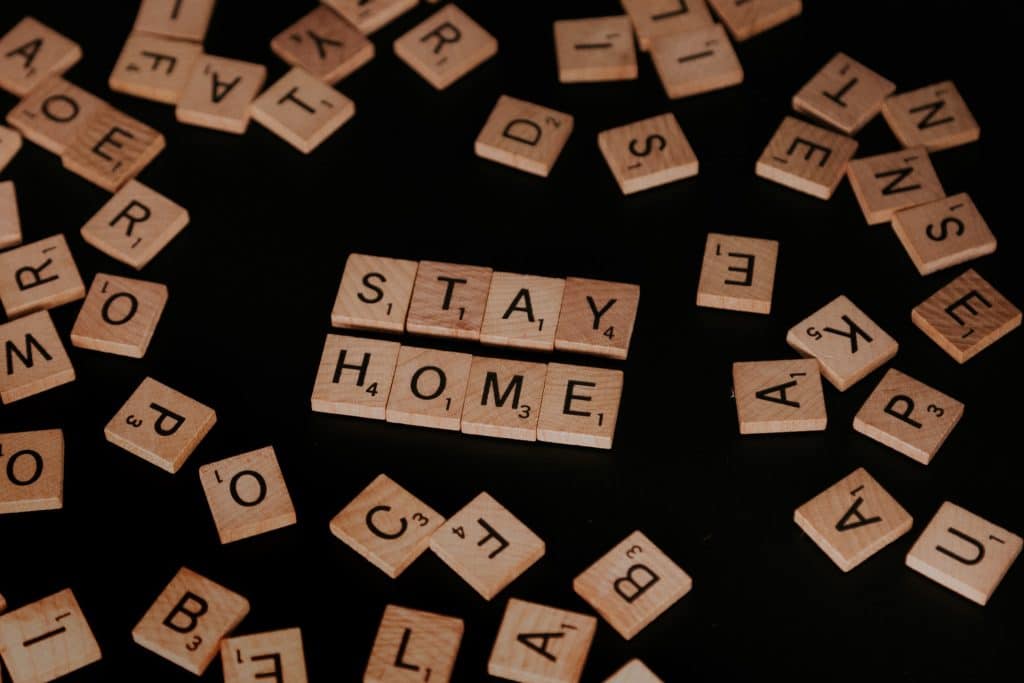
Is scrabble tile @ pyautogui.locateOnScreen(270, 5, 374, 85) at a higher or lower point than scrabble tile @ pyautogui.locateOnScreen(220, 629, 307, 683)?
higher

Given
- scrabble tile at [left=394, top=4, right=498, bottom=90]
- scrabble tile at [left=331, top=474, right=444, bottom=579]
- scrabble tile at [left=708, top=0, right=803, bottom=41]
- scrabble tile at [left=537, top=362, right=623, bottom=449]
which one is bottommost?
scrabble tile at [left=331, top=474, right=444, bottom=579]

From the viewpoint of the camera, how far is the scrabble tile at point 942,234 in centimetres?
200

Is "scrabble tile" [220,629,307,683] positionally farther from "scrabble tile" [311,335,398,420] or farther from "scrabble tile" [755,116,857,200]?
"scrabble tile" [755,116,857,200]

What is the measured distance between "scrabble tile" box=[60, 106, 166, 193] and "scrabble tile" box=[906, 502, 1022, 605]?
1399mm

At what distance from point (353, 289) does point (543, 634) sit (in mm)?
633

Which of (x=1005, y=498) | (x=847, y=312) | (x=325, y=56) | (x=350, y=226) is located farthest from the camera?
(x=325, y=56)

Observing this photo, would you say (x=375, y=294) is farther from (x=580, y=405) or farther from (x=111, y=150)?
(x=111, y=150)

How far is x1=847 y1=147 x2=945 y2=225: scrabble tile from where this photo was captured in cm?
204

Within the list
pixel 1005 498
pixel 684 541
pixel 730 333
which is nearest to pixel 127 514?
pixel 684 541

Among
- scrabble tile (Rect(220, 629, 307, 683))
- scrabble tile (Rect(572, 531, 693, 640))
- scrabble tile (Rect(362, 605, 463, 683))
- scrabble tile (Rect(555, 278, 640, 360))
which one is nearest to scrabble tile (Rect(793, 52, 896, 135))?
scrabble tile (Rect(555, 278, 640, 360))

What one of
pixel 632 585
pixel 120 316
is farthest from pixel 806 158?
pixel 120 316

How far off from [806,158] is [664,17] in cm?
40

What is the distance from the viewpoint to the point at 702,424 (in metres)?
1.87

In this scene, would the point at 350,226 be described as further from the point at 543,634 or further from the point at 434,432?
the point at 543,634
